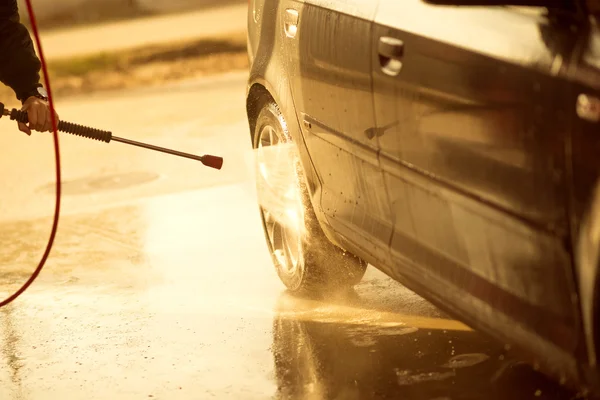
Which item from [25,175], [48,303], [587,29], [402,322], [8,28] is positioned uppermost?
[587,29]

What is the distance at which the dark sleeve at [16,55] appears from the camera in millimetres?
4832

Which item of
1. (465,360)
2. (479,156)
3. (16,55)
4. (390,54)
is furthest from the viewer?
(16,55)

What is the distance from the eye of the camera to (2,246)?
6.85 m

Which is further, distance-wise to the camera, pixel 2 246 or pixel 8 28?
pixel 2 246

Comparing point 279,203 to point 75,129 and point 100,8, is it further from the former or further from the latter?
point 100,8

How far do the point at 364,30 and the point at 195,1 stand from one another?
1895 centimetres

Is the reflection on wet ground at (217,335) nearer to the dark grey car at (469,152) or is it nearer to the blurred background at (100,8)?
the dark grey car at (469,152)

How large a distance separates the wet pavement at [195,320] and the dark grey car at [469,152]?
487 millimetres

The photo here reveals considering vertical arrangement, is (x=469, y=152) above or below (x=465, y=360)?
above

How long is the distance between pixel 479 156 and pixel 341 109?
1.04 meters

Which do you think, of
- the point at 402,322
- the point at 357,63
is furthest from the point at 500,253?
the point at 402,322

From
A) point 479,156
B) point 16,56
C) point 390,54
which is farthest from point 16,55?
point 479,156

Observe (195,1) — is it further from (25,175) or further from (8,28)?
(8,28)

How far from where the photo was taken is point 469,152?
323 cm
